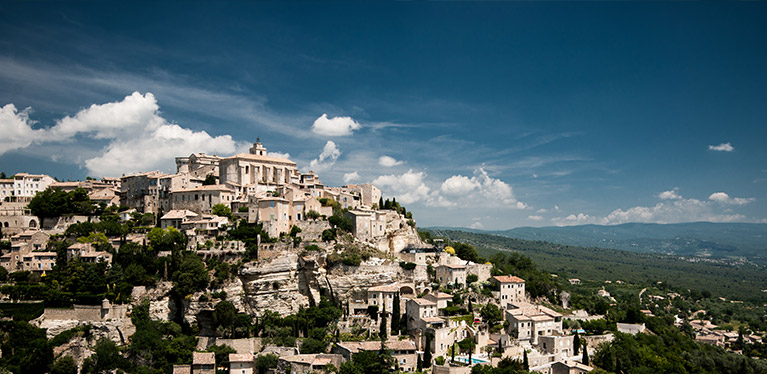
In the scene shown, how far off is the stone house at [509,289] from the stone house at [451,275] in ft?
12.4

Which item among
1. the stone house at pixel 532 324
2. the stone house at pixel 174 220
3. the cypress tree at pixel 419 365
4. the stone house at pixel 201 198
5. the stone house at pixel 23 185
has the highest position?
the stone house at pixel 23 185

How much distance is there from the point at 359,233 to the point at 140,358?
25146 mm

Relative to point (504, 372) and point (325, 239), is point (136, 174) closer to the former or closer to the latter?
point (325, 239)

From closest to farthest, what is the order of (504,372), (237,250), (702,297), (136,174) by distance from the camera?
1. (504,372)
2. (237,250)
3. (136,174)
4. (702,297)

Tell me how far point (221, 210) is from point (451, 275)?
27038mm

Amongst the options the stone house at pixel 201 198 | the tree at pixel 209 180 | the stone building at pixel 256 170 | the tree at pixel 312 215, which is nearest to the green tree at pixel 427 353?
the tree at pixel 312 215

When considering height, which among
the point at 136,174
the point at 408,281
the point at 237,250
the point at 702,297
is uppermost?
the point at 136,174

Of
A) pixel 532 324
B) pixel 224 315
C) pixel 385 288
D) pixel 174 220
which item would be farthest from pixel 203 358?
pixel 532 324

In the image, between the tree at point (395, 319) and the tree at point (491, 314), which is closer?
the tree at point (395, 319)

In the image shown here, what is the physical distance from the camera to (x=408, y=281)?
168 ft

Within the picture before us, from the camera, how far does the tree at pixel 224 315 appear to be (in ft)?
143

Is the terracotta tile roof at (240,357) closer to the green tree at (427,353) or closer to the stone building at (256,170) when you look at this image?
the green tree at (427,353)

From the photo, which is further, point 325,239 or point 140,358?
point 325,239

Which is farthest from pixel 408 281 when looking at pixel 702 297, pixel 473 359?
pixel 702 297
